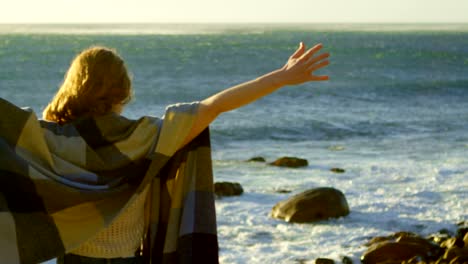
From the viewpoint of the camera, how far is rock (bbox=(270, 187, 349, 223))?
33.3 feet

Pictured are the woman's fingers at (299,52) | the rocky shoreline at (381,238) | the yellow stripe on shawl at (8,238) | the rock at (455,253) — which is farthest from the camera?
the rocky shoreline at (381,238)

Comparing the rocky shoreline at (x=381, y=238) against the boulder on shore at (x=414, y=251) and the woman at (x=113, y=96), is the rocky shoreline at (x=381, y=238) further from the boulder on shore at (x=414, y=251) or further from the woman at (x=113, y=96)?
the woman at (x=113, y=96)

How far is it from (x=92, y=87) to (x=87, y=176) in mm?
285

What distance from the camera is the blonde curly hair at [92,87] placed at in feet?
9.73

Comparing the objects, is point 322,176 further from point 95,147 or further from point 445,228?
point 95,147

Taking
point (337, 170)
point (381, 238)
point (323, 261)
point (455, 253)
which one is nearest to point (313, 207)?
point (381, 238)

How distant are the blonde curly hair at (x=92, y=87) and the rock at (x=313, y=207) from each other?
23.8 feet

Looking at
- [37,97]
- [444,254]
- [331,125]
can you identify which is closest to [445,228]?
[444,254]

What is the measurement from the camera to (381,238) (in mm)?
9109

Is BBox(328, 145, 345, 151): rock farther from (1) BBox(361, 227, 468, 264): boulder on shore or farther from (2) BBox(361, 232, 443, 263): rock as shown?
(2) BBox(361, 232, 443, 263): rock

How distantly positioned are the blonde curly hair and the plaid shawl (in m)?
0.05

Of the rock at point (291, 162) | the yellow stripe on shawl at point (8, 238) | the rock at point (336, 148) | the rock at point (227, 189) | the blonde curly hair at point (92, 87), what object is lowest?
the rock at point (336, 148)

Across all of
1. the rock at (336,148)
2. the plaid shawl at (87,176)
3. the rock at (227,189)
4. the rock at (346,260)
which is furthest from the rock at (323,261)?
the rock at (336,148)

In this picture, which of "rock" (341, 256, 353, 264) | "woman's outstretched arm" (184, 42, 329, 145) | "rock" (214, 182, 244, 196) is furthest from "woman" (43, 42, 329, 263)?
"rock" (214, 182, 244, 196)
